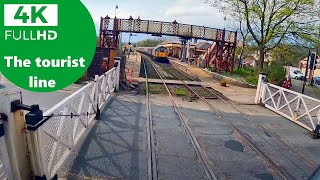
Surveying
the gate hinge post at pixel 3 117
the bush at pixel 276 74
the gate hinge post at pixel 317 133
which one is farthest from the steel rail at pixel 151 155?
the bush at pixel 276 74

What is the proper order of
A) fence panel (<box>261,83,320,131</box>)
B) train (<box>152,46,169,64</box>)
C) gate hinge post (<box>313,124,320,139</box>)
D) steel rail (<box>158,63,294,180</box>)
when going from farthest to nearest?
train (<box>152,46,169,64</box>)
fence panel (<box>261,83,320,131</box>)
gate hinge post (<box>313,124,320,139</box>)
steel rail (<box>158,63,294,180</box>)

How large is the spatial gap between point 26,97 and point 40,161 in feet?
24.4

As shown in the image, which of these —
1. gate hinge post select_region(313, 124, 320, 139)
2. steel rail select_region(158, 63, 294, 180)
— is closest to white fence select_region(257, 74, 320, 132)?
gate hinge post select_region(313, 124, 320, 139)

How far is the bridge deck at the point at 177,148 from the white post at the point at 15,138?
4.05 feet

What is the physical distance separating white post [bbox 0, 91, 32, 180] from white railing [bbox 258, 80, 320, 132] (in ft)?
25.8

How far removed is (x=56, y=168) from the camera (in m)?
4.12

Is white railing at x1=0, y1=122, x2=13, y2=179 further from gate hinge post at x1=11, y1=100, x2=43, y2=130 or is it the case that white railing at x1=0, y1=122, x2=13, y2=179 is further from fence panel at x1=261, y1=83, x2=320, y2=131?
Answer: fence panel at x1=261, y1=83, x2=320, y2=131

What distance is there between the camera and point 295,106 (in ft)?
37.4

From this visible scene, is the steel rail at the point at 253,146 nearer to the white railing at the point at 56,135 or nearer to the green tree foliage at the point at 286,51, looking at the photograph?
the white railing at the point at 56,135

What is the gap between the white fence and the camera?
884cm

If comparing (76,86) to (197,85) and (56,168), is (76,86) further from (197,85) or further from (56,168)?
(56,168)

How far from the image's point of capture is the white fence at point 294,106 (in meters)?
8.84

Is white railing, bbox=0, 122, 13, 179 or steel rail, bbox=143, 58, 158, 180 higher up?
white railing, bbox=0, 122, 13, 179

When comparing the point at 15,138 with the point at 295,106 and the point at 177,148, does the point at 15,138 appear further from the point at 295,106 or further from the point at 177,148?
the point at 295,106
